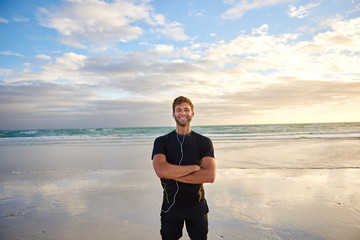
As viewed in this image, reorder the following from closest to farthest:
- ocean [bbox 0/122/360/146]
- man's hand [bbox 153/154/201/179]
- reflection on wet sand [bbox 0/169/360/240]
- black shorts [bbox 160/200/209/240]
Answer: man's hand [bbox 153/154/201/179] < black shorts [bbox 160/200/209/240] < reflection on wet sand [bbox 0/169/360/240] < ocean [bbox 0/122/360/146]

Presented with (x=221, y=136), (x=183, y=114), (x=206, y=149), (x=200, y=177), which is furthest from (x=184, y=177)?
(x=221, y=136)

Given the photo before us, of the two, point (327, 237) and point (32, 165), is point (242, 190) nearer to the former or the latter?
point (327, 237)

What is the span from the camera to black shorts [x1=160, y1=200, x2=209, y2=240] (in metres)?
2.38

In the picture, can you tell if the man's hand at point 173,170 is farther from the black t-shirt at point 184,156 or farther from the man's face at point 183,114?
the man's face at point 183,114

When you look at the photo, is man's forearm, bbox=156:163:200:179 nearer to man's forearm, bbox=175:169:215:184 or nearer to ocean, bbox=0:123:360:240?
man's forearm, bbox=175:169:215:184

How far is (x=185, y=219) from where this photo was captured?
242 centimetres

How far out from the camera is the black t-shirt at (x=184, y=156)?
2.39m

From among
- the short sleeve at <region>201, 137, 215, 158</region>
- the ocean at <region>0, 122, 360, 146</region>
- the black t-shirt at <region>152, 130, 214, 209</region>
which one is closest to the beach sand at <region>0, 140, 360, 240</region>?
the black t-shirt at <region>152, 130, 214, 209</region>

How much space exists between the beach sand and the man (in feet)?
4.39

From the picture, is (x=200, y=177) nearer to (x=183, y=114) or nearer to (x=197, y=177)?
(x=197, y=177)

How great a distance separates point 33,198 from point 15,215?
100 cm

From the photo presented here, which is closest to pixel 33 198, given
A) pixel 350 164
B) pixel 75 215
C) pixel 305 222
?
pixel 75 215

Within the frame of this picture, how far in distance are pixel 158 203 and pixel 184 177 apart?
A: 115 inches

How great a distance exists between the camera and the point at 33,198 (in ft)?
17.3
